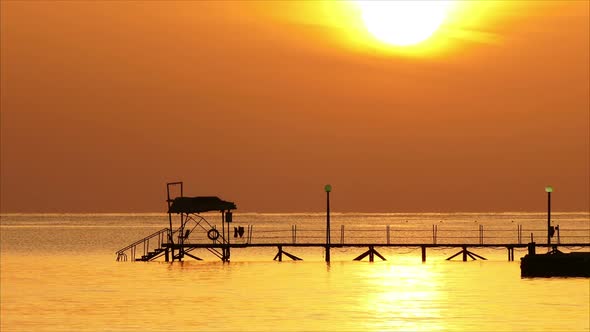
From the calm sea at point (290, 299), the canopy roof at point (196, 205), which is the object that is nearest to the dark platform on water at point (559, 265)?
the calm sea at point (290, 299)

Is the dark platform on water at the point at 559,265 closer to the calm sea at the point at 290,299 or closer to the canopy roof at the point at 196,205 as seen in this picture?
the calm sea at the point at 290,299

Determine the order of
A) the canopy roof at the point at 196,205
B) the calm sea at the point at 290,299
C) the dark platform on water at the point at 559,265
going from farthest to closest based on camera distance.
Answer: the canopy roof at the point at 196,205
the dark platform on water at the point at 559,265
the calm sea at the point at 290,299

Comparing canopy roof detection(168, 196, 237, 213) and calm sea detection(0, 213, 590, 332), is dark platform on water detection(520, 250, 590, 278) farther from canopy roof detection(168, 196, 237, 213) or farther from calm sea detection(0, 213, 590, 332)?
canopy roof detection(168, 196, 237, 213)

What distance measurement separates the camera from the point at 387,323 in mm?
56688

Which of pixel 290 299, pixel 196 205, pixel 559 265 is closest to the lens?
pixel 290 299

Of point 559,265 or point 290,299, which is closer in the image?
point 290,299

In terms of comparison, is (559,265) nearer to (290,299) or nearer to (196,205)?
(290,299)

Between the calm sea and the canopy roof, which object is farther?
the canopy roof

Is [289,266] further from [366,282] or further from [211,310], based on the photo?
[211,310]

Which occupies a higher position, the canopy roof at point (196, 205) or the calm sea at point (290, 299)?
the canopy roof at point (196, 205)

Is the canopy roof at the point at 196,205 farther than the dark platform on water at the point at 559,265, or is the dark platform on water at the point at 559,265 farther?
the canopy roof at the point at 196,205

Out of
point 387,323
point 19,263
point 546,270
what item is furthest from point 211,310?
point 19,263

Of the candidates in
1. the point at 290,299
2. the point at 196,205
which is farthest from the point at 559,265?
the point at 196,205

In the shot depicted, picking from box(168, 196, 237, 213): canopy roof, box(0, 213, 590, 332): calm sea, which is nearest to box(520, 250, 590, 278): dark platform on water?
box(0, 213, 590, 332): calm sea
